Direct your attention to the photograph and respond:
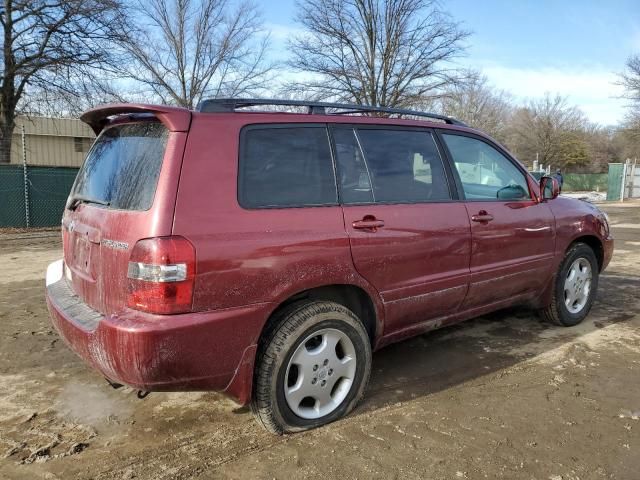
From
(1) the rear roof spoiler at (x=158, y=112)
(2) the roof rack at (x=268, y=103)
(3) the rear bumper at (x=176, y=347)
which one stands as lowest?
(3) the rear bumper at (x=176, y=347)

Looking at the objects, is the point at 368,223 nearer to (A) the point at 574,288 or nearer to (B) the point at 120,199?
(B) the point at 120,199

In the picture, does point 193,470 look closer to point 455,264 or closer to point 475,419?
point 475,419

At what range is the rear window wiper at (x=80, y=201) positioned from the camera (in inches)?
117

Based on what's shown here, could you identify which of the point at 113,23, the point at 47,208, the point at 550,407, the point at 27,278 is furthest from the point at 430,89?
the point at 550,407

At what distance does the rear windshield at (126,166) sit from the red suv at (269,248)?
1cm

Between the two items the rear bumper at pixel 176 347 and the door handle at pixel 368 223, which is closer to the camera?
the rear bumper at pixel 176 347

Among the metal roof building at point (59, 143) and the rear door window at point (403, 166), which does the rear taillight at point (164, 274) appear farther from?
the metal roof building at point (59, 143)

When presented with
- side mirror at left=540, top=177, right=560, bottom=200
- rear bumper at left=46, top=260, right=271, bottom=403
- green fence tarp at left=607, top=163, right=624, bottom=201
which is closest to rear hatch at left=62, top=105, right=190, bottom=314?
rear bumper at left=46, top=260, right=271, bottom=403

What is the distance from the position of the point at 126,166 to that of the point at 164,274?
816 mm

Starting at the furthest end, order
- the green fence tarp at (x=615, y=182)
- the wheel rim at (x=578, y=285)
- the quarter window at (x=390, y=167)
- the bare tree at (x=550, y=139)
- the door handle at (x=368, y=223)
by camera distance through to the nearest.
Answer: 1. the bare tree at (x=550, y=139)
2. the green fence tarp at (x=615, y=182)
3. the wheel rim at (x=578, y=285)
4. the quarter window at (x=390, y=167)
5. the door handle at (x=368, y=223)

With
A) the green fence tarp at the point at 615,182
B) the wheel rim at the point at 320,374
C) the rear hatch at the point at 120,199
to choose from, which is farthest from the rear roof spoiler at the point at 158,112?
the green fence tarp at the point at 615,182

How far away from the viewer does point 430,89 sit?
1739cm

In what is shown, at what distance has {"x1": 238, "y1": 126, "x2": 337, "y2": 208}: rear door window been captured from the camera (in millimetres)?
2779

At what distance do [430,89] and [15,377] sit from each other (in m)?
16.0
